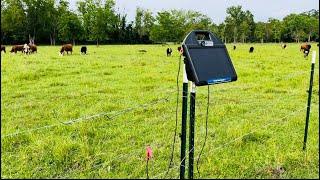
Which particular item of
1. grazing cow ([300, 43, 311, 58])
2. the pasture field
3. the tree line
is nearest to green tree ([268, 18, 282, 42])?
the tree line

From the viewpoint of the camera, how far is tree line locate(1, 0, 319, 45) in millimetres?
54656

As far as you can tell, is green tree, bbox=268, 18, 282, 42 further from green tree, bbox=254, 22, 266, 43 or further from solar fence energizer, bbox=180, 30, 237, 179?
solar fence energizer, bbox=180, 30, 237, 179

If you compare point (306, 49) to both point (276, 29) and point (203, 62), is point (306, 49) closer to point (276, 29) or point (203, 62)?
point (203, 62)

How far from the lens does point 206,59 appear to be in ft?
11.6

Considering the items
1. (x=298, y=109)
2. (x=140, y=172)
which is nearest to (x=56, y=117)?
(x=140, y=172)

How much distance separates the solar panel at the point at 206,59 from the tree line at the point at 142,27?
133 ft

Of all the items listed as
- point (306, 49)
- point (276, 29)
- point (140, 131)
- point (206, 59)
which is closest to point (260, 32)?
point (276, 29)

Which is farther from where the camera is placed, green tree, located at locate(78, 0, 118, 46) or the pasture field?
green tree, located at locate(78, 0, 118, 46)

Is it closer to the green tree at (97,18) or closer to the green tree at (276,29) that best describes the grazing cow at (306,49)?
the green tree at (97,18)

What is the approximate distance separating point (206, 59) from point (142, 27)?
9485cm

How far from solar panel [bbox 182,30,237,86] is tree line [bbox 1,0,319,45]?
4043cm

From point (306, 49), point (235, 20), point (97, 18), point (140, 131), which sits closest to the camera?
point (140, 131)

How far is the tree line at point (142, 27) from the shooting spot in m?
54.7

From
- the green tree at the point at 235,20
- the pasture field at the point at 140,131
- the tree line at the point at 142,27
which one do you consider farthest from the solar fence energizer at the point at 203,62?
the green tree at the point at 235,20
